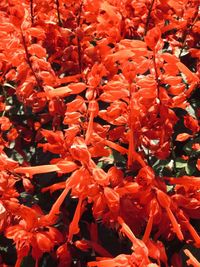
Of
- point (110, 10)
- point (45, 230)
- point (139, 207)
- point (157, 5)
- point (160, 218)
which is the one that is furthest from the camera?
point (157, 5)

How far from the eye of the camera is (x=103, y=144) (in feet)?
5.23

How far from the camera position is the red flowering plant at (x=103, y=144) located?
1.55 metres

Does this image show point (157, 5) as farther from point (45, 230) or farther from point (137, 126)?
point (45, 230)

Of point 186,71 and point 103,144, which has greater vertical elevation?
point 186,71

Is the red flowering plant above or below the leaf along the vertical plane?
below

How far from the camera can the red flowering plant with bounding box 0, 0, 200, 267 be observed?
155cm

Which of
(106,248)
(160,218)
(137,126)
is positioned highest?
(137,126)

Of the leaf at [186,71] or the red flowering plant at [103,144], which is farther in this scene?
the leaf at [186,71]

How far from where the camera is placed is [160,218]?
1.59 metres

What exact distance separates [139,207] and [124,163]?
0.43 m

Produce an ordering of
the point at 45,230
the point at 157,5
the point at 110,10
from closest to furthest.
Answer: the point at 45,230, the point at 110,10, the point at 157,5

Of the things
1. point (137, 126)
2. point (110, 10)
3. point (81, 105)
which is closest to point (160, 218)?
point (137, 126)

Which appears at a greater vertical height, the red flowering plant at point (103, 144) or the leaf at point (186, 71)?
the leaf at point (186, 71)

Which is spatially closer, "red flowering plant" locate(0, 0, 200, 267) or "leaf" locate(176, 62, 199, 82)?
"red flowering plant" locate(0, 0, 200, 267)
